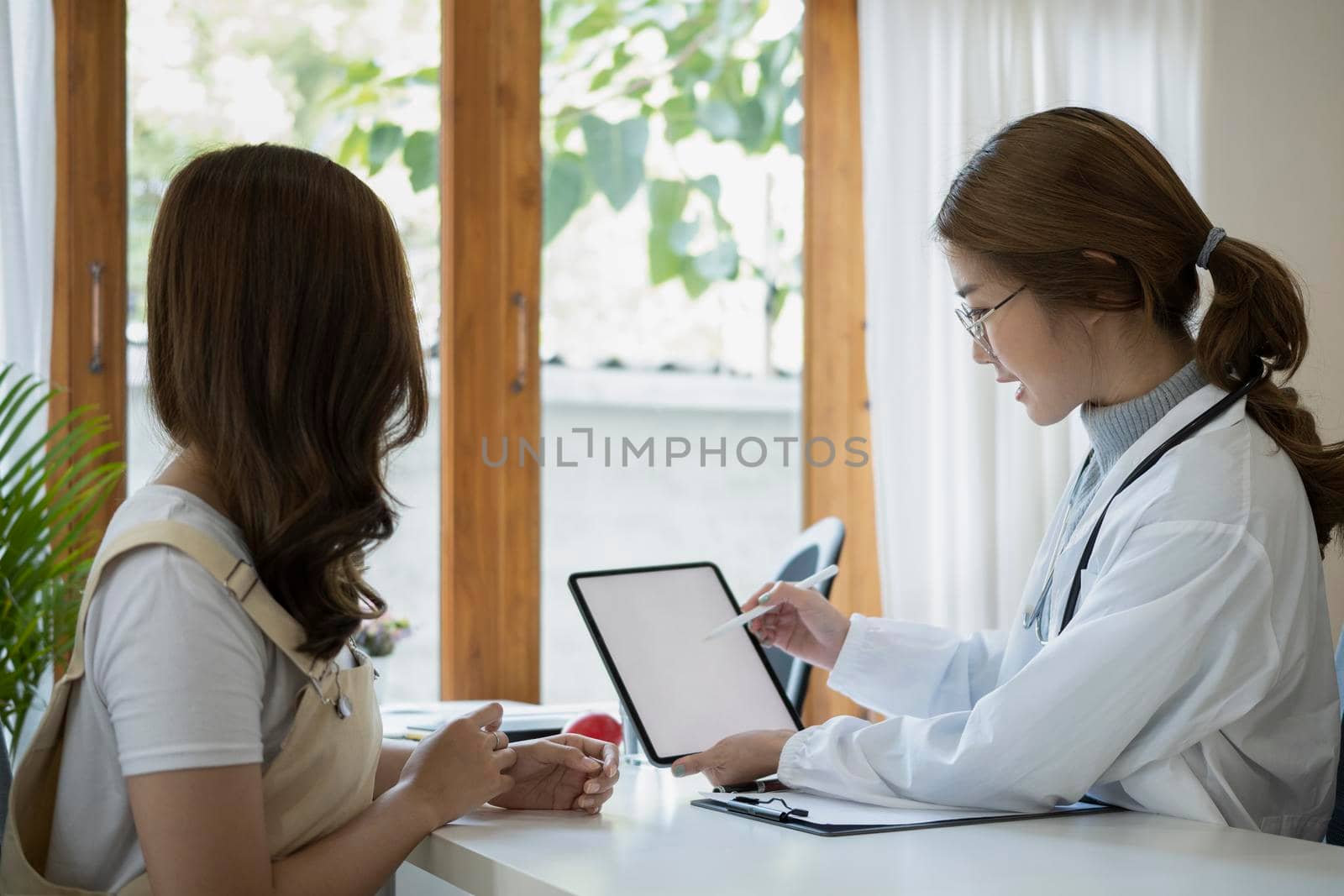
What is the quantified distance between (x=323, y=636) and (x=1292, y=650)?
924mm

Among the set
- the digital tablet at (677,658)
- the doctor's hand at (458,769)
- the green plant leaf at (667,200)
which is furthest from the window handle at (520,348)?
the doctor's hand at (458,769)

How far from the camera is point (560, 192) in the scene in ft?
10.4

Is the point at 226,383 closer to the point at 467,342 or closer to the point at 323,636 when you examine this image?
the point at 323,636

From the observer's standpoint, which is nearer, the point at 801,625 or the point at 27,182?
the point at 801,625

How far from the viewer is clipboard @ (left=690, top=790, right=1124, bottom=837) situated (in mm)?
1129

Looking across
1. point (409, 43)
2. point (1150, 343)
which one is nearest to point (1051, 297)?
point (1150, 343)

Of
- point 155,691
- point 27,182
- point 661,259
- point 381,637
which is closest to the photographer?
point 155,691

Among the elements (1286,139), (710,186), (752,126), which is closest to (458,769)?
(710,186)

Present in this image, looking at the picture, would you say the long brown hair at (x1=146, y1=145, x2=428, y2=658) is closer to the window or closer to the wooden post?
the wooden post

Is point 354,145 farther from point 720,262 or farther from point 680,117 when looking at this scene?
point 720,262

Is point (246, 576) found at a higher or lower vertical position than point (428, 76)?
lower

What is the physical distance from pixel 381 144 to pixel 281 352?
2.13m

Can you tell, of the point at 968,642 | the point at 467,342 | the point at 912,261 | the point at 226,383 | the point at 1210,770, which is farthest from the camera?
the point at 912,261

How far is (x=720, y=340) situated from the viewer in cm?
337
